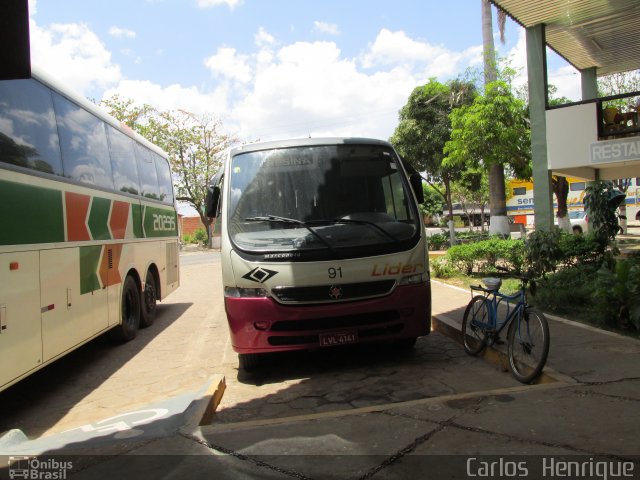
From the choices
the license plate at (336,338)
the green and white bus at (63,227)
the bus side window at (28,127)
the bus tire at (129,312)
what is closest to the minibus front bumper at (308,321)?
the license plate at (336,338)

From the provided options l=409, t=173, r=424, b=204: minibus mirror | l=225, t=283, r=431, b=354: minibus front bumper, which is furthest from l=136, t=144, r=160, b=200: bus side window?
l=409, t=173, r=424, b=204: minibus mirror

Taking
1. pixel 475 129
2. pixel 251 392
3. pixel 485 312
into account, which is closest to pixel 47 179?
pixel 251 392

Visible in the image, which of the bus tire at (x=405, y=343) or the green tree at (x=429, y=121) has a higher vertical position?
the green tree at (x=429, y=121)

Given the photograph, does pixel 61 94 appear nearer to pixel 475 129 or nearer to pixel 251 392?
pixel 251 392

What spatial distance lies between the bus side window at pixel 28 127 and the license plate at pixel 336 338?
329 cm

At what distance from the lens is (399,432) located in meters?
3.45

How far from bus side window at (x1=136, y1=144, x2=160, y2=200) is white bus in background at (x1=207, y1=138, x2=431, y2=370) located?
3.33m

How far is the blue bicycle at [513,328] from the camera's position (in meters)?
4.69

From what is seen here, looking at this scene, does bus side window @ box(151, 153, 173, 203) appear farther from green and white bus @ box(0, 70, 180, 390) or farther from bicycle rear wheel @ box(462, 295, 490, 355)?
bicycle rear wheel @ box(462, 295, 490, 355)

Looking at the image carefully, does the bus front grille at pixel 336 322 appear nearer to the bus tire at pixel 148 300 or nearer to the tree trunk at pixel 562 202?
the bus tire at pixel 148 300

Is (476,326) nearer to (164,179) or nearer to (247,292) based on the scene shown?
(247,292)

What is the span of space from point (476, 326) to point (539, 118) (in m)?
7.62

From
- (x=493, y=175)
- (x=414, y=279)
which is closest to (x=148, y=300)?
(x=414, y=279)

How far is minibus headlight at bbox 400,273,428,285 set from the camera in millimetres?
5531
